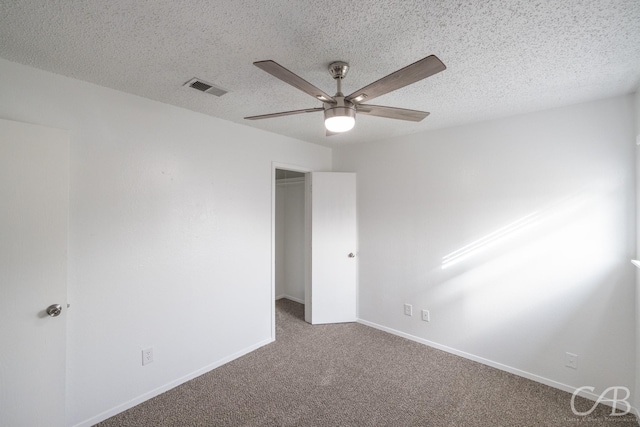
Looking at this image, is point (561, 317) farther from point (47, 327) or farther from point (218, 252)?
point (47, 327)

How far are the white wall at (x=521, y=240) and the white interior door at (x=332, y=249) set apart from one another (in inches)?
16.0

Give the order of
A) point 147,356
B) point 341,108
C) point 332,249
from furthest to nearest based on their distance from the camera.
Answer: point 332,249 → point 147,356 → point 341,108

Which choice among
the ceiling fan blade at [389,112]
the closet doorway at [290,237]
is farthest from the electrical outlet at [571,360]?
the closet doorway at [290,237]

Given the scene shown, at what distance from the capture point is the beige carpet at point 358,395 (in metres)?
2.04

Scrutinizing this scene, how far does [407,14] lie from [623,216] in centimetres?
235

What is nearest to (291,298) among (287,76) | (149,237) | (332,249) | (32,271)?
(332,249)

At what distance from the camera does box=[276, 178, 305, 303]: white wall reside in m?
4.77

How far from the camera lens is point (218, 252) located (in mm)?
2777

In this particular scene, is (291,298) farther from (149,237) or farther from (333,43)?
(333,43)

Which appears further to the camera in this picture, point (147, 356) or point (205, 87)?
point (147, 356)

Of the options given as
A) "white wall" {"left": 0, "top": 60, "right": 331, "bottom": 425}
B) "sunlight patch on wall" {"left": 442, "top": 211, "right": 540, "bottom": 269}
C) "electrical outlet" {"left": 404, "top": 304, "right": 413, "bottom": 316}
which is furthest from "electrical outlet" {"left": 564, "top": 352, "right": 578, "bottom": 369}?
"white wall" {"left": 0, "top": 60, "right": 331, "bottom": 425}

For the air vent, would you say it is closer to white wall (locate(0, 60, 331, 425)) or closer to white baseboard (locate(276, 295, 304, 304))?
white wall (locate(0, 60, 331, 425))

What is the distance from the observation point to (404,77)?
135 centimetres

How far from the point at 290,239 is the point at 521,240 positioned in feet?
11.0
